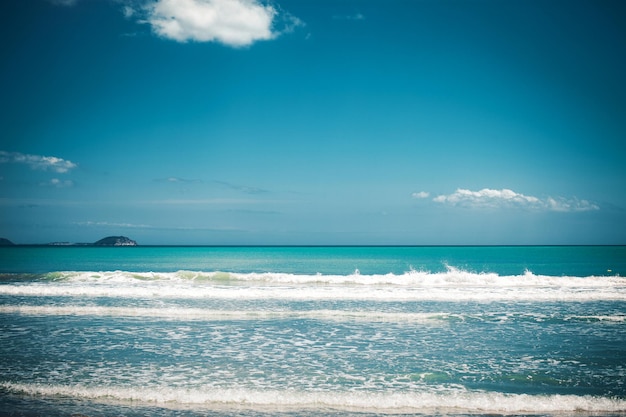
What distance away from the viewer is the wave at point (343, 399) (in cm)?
822

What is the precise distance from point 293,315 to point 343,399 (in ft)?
29.3

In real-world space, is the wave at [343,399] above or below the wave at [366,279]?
above

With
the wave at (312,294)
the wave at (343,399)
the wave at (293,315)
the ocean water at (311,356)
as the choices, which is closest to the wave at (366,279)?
the wave at (312,294)

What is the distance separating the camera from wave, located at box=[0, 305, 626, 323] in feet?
54.3

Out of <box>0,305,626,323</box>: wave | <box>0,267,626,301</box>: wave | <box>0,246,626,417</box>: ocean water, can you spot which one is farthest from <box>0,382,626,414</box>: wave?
<box>0,267,626,301</box>: wave

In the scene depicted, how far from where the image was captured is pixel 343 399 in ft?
27.9

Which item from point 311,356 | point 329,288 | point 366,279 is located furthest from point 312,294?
point 311,356

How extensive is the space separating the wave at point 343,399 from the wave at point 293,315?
7.56m

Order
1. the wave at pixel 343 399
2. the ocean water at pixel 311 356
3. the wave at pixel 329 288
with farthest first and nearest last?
the wave at pixel 329 288 → the ocean water at pixel 311 356 → the wave at pixel 343 399

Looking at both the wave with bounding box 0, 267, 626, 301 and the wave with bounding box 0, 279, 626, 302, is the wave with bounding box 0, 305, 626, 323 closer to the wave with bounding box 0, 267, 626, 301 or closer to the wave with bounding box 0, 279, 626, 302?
the wave with bounding box 0, 279, 626, 302

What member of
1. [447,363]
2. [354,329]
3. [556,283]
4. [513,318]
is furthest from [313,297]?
[556,283]

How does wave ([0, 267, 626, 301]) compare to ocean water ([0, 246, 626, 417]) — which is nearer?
ocean water ([0, 246, 626, 417])

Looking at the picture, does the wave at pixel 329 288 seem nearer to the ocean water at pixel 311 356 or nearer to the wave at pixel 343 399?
the ocean water at pixel 311 356

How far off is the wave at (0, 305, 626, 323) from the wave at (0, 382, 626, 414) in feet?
24.8
